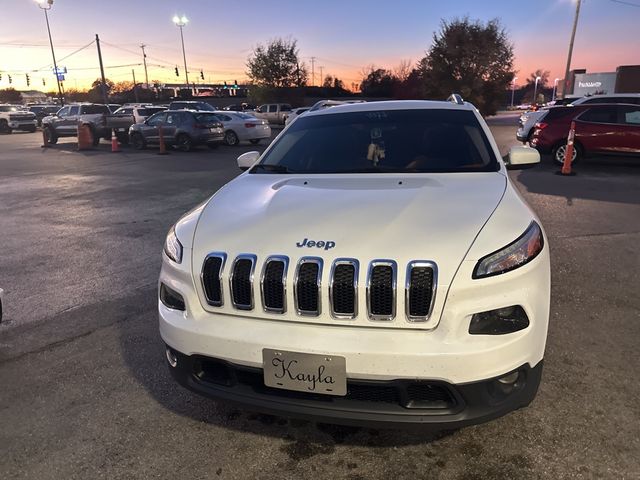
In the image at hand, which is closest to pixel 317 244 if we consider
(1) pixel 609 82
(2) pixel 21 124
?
(2) pixel 21 124

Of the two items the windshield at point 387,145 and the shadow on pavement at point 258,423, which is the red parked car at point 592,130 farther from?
the shadow on pavement at point 258,423

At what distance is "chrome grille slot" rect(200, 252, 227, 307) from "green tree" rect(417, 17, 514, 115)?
45.9 m

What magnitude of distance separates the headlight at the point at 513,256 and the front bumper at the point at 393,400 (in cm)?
46

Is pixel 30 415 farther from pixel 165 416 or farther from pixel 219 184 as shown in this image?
pixel 219 184

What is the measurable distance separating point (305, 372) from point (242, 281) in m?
0.51

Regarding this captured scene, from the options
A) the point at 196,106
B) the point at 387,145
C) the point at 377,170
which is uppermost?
the point at 196,106

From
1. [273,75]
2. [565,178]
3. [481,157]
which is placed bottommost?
[565,178]

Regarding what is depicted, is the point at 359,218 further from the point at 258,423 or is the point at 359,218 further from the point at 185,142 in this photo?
the point at 185,142

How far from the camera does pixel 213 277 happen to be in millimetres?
2316

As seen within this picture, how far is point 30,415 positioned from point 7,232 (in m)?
5.43

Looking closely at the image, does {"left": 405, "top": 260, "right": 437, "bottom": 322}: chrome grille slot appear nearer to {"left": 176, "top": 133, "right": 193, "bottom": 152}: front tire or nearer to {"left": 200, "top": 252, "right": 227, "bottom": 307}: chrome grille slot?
{"left": 200, "top": 252, "right": 227, "bottom": 307}: chrome grille slot

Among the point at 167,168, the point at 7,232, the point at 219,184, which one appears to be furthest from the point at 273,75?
the point at 7,232

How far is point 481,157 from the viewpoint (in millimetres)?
3363

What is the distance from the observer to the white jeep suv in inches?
80.7
